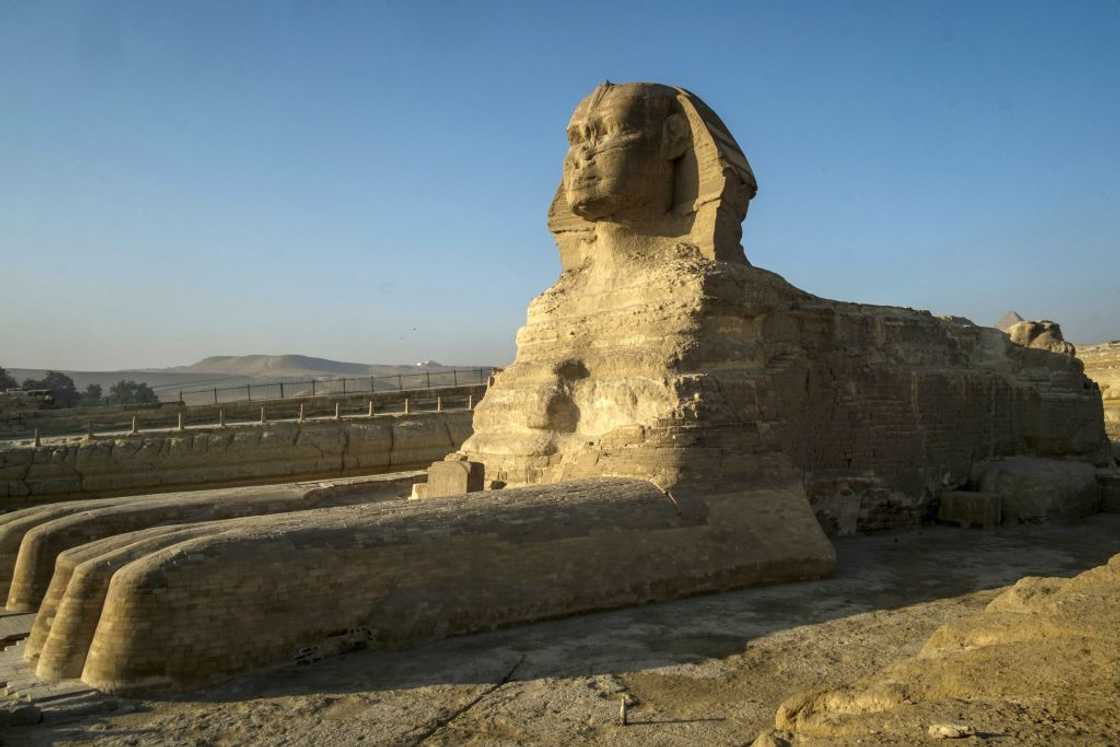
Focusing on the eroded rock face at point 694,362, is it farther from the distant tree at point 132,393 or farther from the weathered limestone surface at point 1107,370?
the distant tree at point 132,393

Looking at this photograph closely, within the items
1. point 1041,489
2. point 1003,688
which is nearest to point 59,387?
point 1041,489

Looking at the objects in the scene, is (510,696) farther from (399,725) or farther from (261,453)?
(261,453)

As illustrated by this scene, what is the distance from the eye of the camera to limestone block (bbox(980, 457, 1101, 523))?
9.72m

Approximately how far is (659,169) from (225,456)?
951 cm

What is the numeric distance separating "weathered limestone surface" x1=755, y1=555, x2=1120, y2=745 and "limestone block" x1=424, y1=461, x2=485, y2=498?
16.2 feet

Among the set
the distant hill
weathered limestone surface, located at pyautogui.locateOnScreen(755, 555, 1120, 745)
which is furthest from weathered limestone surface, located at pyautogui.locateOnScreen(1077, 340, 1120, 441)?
the distant hill

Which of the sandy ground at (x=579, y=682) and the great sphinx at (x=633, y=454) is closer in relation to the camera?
the sandy ground at (x=579, y=682)

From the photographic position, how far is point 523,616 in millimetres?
5602

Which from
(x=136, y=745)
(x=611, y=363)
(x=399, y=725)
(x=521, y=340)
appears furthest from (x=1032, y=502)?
(x=136, y=745)

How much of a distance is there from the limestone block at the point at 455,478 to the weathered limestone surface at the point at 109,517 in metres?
0.99

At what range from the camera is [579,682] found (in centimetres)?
466

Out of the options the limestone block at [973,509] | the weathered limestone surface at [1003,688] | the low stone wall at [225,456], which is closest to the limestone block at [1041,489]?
the limestone block at [973,509]

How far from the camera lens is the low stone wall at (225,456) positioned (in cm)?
1348

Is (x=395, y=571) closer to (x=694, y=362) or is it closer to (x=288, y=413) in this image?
(x=694, y=362)
